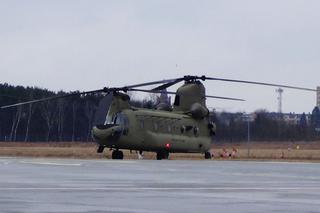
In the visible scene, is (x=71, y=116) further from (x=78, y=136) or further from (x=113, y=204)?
(x=113, y=204)

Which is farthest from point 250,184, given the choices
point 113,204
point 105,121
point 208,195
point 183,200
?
point 105,121

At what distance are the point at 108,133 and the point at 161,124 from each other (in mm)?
3882

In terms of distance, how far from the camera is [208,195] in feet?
47.9

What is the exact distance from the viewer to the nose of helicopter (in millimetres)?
43188

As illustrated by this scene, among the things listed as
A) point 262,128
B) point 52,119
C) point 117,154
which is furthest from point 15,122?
point 117,154

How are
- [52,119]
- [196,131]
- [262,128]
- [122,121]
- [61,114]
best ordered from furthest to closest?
[61,114] < [52,119] < [262,128] < [196,131] < [122,121]

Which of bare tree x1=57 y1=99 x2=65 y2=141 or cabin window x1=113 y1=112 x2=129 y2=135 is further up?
bare tree x1=57 y1=99 x2=65 y2=141

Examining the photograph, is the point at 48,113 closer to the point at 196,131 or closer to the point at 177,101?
the point at 177,101

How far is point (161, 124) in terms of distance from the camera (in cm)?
4600

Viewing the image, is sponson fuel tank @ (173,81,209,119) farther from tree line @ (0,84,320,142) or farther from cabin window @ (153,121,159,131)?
tree line @ (0,84,320,142)

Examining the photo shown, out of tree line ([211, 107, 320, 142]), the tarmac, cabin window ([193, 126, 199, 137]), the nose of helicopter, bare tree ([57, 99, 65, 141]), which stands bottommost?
the tarmac

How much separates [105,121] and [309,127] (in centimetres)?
10558

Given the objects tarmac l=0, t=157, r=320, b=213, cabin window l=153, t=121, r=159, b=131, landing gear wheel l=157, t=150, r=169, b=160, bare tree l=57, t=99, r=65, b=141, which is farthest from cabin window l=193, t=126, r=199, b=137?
bare tree l=57, t=99, r=65, b=141

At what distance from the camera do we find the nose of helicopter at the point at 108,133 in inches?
1700
